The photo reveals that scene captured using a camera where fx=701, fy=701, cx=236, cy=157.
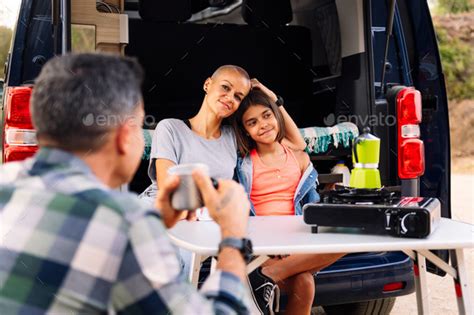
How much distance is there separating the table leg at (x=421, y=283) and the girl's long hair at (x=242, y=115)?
2.72ft

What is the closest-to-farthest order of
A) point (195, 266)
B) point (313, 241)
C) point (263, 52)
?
point (313, 241)
point (195, 266)
point (263, 52)

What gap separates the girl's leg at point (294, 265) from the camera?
2.45 metres

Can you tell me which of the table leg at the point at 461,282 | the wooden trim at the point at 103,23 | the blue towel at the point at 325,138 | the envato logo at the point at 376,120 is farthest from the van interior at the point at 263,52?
the table leg at the point at 461,282

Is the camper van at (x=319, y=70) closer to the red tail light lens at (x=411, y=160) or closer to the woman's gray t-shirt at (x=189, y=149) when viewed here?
the red tail light lens at (x=411, y=160)

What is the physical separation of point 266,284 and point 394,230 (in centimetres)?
65

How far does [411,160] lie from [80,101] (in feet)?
7.76

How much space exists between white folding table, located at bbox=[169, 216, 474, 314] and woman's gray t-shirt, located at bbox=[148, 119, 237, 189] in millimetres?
589

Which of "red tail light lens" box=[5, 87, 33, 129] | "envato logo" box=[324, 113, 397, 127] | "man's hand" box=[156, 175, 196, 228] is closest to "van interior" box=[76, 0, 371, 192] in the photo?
"envato logo" box=[324, 113, 397, 127]

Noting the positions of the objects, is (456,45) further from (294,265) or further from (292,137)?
(294,265)

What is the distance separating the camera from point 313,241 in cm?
189

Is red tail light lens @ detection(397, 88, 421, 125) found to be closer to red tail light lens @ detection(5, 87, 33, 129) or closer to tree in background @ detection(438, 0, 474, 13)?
red tail light lens @ detection(5, 87, 33, 129)

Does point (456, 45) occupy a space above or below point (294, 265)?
above

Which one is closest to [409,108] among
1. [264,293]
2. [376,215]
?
[264,293]

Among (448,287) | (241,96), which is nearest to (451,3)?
(448,287)
